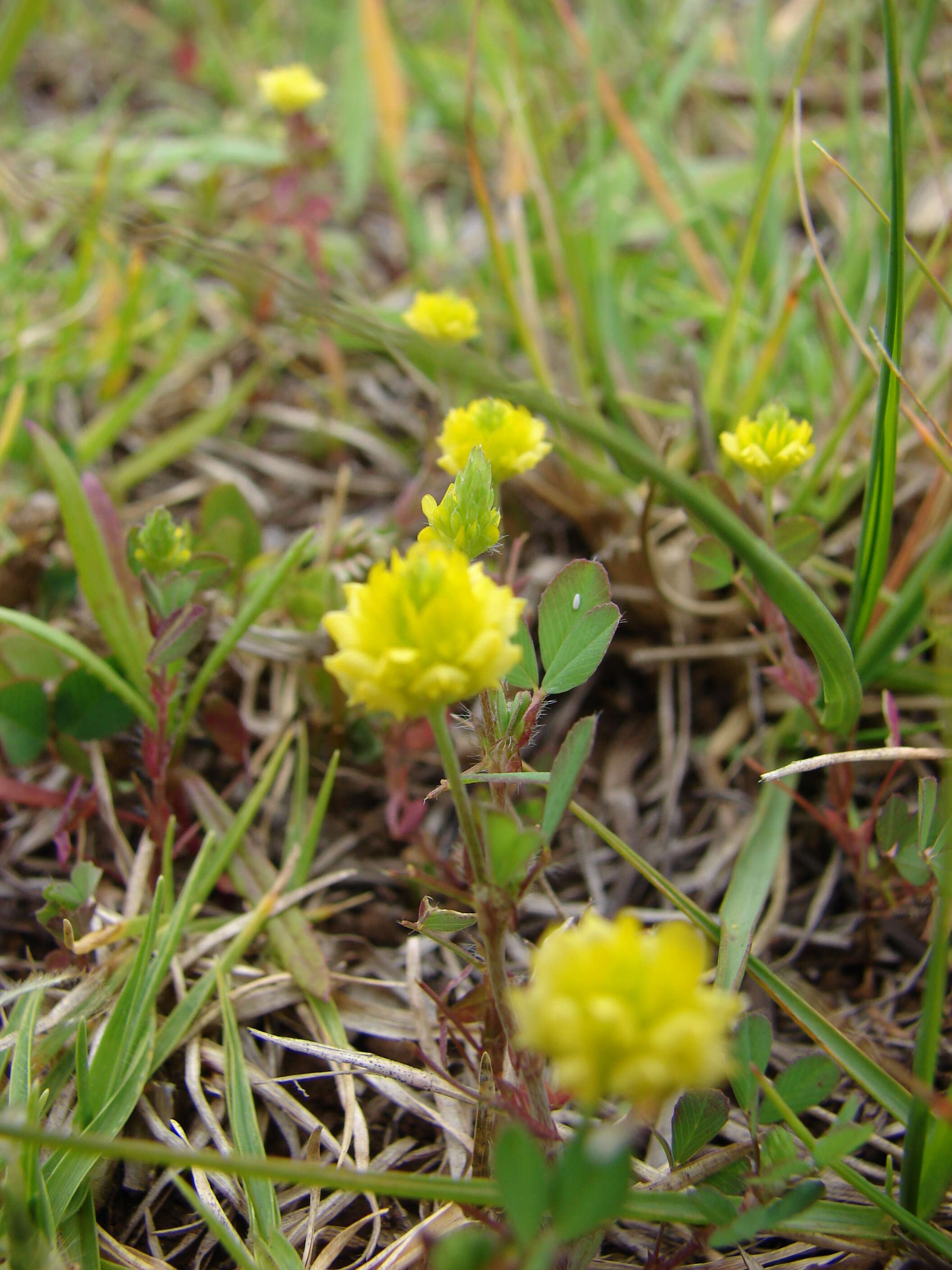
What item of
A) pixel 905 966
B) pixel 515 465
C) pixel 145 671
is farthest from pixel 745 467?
pixel 145 671

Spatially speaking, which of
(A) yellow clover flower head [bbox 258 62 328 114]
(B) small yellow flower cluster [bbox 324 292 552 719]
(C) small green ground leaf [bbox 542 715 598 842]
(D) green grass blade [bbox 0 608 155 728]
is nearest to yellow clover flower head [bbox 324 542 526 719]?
(B) small yellow flower cluster [bbox 324 292 552 719]

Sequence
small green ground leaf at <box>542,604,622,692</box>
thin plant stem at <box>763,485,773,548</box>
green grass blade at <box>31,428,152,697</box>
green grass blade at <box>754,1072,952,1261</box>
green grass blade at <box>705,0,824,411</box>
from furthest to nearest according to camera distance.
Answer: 1. green grass blade at <box>705,0,824,411</box>
2. green grass blade at <box>31,428,152,697</box>
3. thin plant stem at <box>763,485,773,548</box>
4. small green ground leaf at <box>542,604,622,692</box>
5. green grass blade at <box>754,1072,952,1261</box>

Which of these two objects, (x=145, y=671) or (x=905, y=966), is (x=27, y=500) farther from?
(x=905, y=966)

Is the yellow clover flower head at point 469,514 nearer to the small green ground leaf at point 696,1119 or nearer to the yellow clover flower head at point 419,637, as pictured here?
the yellow clover flower head at point 419,637

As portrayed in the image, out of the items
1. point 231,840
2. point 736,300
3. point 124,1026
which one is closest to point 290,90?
point 736,300

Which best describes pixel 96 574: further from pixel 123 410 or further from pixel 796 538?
pixel 796 538

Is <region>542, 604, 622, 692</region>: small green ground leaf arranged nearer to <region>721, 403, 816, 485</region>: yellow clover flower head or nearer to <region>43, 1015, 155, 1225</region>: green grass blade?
<region>721, 403, 816, 485</region>: yellow clover flower head
